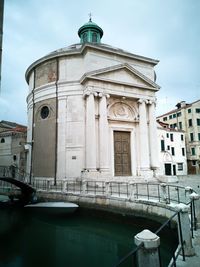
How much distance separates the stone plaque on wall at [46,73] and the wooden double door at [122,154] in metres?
7.36

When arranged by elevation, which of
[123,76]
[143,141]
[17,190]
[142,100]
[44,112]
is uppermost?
[123,76]

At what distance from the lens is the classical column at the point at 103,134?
16.5 metres

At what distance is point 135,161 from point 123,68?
308 inches

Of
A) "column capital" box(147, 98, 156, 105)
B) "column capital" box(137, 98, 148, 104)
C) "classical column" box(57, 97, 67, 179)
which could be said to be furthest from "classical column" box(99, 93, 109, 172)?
"column capital" box(147, 98, 156, 105)

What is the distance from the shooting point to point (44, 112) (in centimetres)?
1984

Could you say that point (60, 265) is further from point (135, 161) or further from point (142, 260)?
point (135, 161)

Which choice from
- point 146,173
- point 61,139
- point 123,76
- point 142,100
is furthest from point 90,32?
point 146,173

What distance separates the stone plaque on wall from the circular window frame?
2.28m

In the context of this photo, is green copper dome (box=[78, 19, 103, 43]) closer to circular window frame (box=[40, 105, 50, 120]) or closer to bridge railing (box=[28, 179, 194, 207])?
circular window frame (box=[40, 105, 50, 120])

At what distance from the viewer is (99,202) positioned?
11727 mm

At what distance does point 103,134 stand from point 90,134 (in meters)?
1.03

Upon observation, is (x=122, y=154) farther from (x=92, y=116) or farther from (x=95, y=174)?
(x=92, y=116)

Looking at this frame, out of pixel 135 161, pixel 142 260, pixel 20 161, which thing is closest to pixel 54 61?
pixel 135 161

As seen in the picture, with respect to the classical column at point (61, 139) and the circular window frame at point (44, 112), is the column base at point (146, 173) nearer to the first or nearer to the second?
the classical column at point (61, 139)
